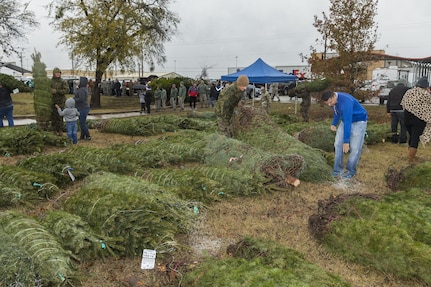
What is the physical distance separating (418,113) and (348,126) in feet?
8.07

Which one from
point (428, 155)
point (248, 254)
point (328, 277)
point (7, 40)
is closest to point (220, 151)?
point (248, 254)

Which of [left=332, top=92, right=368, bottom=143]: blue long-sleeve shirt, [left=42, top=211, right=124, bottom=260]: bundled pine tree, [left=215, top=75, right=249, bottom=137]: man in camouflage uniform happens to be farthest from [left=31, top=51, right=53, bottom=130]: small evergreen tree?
[left=332, top=92, right=368, bottom=143]: blue long-sleeve shirt

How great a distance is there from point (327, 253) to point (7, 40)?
27575 millimetres

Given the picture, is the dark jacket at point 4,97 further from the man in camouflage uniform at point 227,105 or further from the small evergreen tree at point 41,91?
the man in camouflage uniform at point 227,105

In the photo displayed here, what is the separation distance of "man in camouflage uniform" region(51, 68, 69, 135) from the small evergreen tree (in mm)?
136

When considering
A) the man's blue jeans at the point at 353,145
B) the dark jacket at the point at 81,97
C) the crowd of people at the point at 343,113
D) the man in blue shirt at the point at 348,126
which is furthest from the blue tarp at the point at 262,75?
the man's blue jeans at the point at 353,145

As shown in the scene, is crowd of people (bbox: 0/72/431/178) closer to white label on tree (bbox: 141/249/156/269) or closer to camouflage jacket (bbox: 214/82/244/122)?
camouflage jacket (bbox: 214/82/244/122)

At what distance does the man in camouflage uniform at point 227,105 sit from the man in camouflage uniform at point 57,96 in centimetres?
477

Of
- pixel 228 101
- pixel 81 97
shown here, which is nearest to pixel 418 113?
pixel 228 101

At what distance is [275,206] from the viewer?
18.2 ft

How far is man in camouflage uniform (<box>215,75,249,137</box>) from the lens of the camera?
8148 millimetres

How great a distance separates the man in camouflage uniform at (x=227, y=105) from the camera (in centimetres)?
815

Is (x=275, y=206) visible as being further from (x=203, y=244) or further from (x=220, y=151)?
(x=220, y=151)

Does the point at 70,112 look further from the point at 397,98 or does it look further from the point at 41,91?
the point at 397,98
